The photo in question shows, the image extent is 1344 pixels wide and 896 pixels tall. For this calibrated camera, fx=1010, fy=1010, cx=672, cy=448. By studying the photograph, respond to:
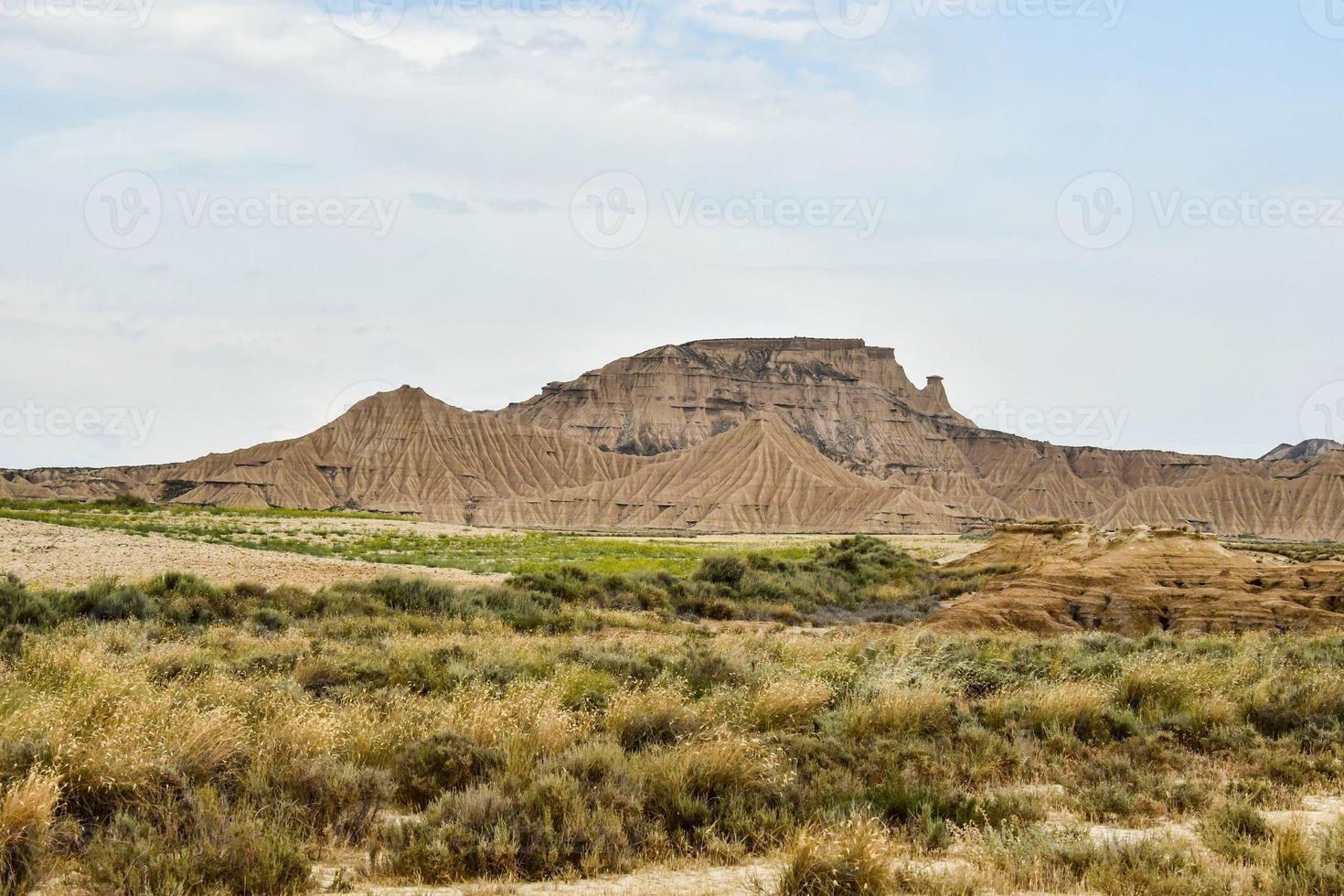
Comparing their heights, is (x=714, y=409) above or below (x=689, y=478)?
above

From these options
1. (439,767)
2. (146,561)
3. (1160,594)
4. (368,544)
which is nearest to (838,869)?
(439,767)

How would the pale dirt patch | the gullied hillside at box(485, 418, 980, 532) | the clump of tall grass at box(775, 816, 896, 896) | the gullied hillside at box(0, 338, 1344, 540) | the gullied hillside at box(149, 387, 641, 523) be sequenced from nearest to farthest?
the clump of tall grass at box(775, 816, 896, 896), the pale dirt patch, the gullied hillside at box(485, 418, 980, 532), the gullied hillside at box(0, 338, 1344, 540), the gullied hillside at box(149, 387, 641, 523)

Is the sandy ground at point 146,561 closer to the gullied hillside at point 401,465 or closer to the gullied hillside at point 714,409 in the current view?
the gullied hillside at point 401,465

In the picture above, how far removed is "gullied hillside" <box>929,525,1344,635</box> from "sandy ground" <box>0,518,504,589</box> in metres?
13.5

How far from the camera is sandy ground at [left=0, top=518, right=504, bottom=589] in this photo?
72.2ft

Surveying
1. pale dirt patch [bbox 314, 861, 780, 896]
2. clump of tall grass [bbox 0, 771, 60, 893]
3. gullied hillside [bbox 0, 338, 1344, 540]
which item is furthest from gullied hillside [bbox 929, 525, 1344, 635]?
gullied hillside [bbox 0, 338, 1344, 540]

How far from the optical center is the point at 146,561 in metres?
24.2

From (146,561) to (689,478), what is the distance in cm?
10407

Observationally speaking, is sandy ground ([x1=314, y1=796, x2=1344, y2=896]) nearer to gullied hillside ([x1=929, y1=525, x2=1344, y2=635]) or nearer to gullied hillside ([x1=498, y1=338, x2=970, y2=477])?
gullied hillside ([x1=929, y1=525, x2=1344, y2=635])

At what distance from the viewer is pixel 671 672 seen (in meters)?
12.4

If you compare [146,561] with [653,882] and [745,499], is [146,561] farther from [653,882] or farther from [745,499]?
[745,499]

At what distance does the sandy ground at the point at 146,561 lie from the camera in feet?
72.2

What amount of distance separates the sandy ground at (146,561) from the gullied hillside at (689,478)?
8897 cm

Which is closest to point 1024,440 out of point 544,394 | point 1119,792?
point 544,394
